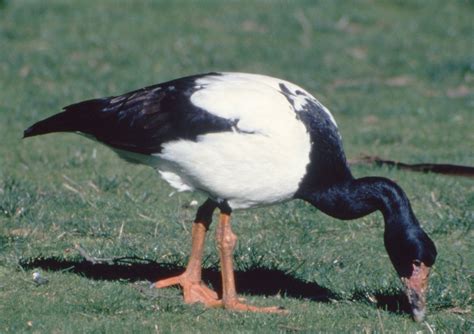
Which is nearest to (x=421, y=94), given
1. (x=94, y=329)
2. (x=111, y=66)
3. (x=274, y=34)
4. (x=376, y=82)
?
(x=376, y=82)

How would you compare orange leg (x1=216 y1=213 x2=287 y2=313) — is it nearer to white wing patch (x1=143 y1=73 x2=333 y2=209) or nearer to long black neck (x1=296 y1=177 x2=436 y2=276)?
white wing patch (x1=143 y1=73 x2=333 y2=209)

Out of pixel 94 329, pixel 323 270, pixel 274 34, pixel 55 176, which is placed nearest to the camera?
pixel 94 329

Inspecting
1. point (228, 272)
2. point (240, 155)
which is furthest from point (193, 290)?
point (240, 155)

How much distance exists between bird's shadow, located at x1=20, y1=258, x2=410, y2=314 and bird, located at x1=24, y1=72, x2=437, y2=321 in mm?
265

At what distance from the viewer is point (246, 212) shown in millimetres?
8938

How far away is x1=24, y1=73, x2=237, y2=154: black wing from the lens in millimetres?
7031

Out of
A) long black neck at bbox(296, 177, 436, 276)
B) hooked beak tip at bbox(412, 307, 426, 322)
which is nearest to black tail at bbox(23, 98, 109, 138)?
long black neck at bbox(296, 177, 436, 276)

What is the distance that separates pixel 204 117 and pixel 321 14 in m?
9.17

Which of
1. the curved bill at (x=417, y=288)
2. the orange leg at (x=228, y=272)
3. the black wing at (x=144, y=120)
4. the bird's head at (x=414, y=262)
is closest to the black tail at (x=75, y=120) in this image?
the black wing at (x=144, y=120)

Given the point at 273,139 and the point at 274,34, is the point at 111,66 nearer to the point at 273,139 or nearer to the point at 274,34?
the point at 274,34

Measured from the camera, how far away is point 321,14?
15.9m

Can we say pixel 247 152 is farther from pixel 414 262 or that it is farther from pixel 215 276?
pixel 215 276

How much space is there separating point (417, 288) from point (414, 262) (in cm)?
16

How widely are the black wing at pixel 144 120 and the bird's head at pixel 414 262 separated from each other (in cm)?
129
